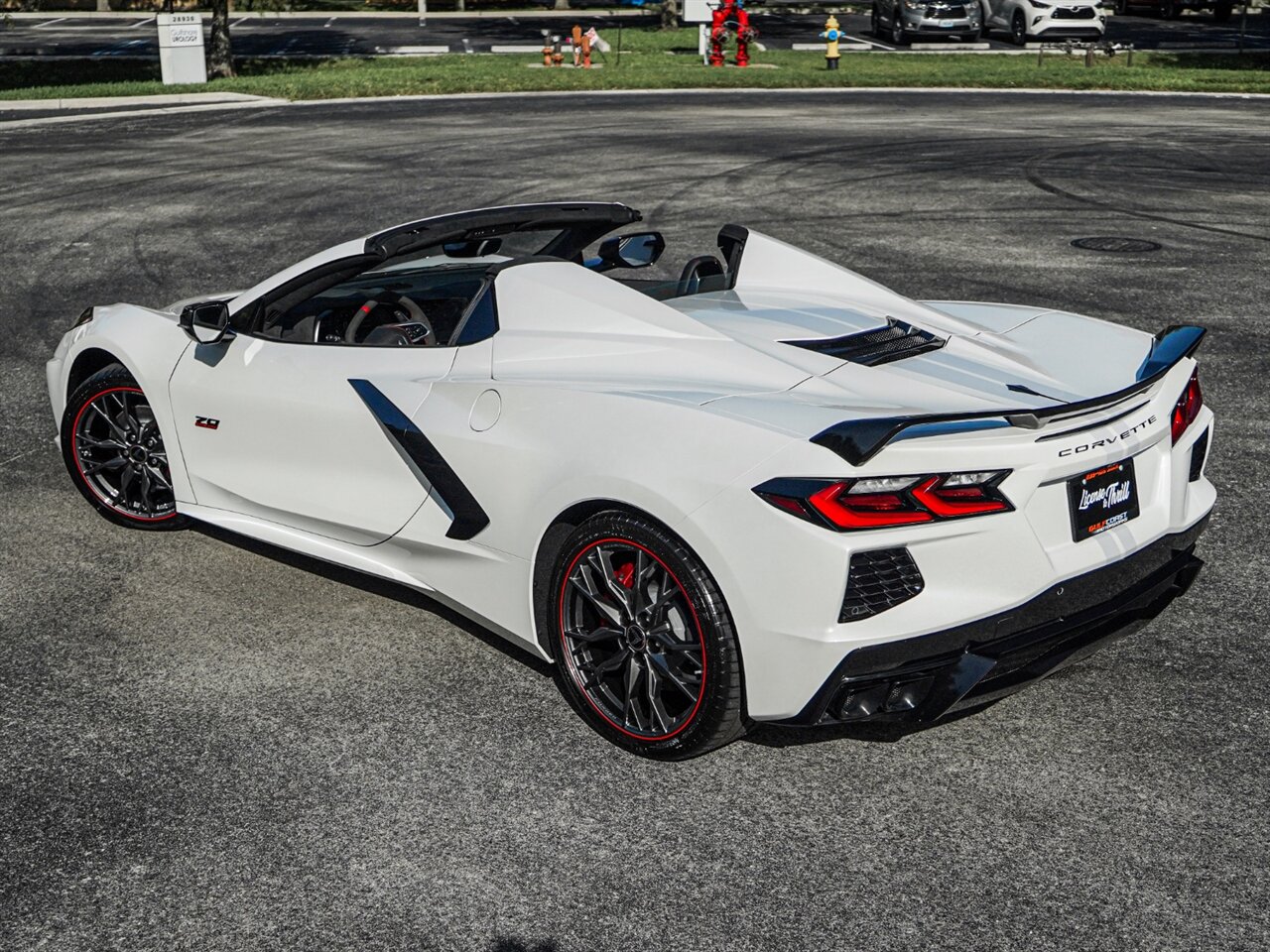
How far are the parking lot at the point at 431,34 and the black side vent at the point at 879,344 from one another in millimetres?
32248

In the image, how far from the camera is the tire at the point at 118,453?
252 inches

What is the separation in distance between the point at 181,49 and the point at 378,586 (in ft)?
82.9

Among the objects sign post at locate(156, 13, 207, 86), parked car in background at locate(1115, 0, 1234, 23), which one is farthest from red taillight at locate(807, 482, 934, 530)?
parked car in background at locate(1115, 0, 1234, 23)

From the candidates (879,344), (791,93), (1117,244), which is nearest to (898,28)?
(791,93)

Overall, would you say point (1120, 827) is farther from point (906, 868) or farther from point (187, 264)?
point (187, 264)

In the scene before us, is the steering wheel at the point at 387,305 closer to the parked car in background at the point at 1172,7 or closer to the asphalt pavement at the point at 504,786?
the asphalt pavement at the point at 504,786

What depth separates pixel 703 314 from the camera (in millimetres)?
5344

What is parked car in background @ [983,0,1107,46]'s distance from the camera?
34.7 meters

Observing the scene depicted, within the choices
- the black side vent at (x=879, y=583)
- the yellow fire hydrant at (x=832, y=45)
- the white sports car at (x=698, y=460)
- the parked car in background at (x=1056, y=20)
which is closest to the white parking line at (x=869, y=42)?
the parked car in background at (x=1056, y=20)

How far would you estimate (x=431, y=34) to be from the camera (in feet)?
140

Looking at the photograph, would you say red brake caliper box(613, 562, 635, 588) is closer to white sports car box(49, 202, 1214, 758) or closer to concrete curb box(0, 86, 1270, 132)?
white sports car box(49, 202, 1214, 758)

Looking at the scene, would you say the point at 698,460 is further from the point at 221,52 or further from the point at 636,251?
the point at 221,52

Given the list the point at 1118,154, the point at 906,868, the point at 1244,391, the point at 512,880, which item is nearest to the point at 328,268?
the point at 512,880

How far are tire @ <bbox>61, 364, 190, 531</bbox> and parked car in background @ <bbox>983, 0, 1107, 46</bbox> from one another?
32732mm
